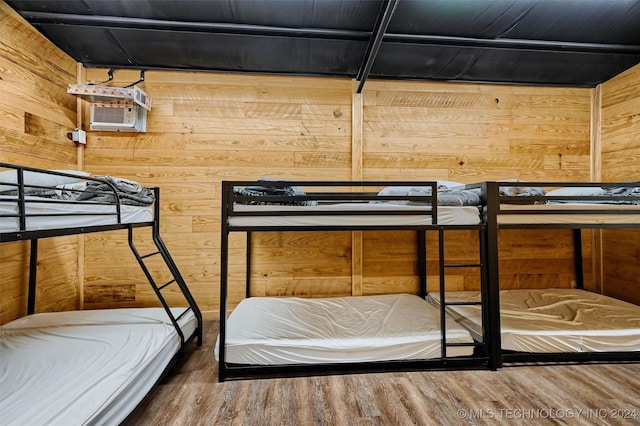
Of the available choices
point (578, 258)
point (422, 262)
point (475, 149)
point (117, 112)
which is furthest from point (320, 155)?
point (578, 258)

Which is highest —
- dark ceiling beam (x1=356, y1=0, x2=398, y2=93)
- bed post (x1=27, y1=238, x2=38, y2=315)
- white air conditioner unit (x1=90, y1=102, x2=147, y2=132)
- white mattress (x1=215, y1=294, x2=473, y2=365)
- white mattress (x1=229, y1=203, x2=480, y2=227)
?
dark ceiling beam (x1=356, y1=0, x2=398, y2=93)

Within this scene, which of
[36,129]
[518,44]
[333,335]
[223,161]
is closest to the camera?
[333,335]

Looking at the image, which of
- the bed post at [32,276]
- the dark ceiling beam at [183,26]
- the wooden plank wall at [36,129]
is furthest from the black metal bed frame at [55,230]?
the dark ceiling beam at [183,26]

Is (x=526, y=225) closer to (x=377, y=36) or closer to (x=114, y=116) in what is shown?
(x=377, y=36)

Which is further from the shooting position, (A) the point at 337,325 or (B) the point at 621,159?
(B) the point at 621,159

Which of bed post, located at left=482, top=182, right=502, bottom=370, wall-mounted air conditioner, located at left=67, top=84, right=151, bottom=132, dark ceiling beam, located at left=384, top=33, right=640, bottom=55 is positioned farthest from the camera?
wall-mounted air conditioner, located at left=67, top=84, right=151, bottom=132

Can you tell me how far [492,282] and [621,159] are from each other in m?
2.16

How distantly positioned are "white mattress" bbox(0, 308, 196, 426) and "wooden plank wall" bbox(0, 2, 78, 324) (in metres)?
0.34

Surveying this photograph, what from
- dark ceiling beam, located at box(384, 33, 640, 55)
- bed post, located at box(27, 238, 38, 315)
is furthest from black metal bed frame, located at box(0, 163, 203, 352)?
dark ceiling beam, located at box(384, 33, 640, 55)

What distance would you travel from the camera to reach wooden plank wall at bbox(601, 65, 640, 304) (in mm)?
2367

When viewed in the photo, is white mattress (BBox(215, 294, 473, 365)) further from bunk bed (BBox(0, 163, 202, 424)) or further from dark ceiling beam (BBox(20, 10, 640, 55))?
dark ceiling beam (BBox(20, 10, 640, 55))

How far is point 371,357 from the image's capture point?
1604 mm

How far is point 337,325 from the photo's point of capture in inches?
71.8

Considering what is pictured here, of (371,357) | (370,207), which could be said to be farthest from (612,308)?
(370,207)
